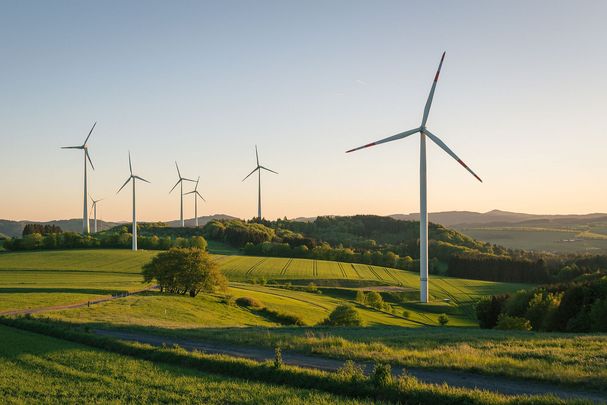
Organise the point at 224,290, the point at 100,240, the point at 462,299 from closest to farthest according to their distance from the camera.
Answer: the point at 224,290 < the point at 462,299 < the point at 100,240

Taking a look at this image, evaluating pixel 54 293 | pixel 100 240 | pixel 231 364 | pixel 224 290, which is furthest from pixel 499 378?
pixel 100 240

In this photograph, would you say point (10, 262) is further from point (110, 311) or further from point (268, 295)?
point (110, 311)

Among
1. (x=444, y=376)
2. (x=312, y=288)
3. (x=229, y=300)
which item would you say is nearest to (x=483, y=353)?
(x=444, y=376)

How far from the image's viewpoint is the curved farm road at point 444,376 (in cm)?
1941

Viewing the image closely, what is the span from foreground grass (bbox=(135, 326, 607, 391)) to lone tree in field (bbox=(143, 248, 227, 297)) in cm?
5157

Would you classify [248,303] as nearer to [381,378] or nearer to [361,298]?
[361,298]

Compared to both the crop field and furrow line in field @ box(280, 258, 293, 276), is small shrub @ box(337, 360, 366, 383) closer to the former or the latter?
the crop field

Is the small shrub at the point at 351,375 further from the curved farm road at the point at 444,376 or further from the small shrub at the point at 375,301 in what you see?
the small shrub at the point at 375,301

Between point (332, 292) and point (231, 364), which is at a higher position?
point (231, 364)

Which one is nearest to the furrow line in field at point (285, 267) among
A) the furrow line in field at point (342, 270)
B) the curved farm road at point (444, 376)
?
the furrow line in field at point (342, 270)

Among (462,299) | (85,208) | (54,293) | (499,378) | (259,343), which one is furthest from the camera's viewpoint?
(85,208)

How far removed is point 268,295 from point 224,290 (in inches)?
371

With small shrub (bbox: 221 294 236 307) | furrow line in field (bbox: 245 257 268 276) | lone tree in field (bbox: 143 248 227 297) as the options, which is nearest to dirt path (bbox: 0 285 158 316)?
lone tree in field (bbox: 143 248 227 297)

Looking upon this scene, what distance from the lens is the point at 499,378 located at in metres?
22.1
